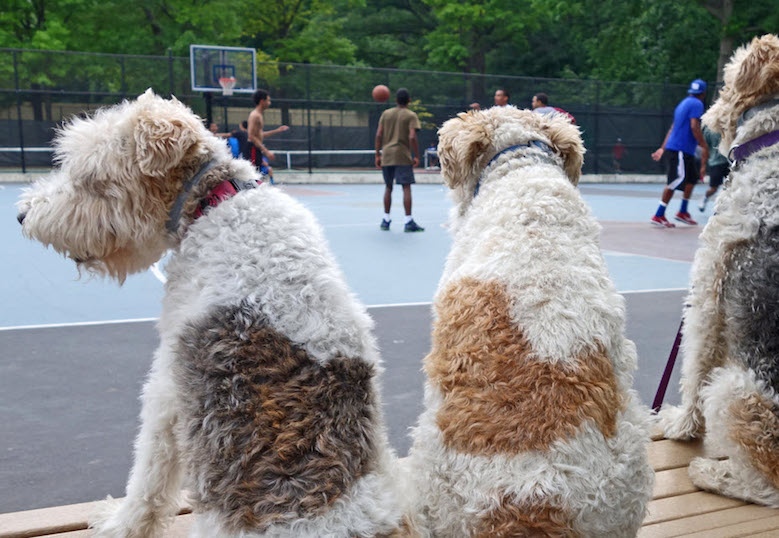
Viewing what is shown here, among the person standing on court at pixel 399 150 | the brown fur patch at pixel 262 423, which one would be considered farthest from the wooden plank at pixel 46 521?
the person standing on court at pixel 399 150

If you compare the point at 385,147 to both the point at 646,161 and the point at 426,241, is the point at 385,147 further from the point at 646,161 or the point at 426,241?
the point at 646,161

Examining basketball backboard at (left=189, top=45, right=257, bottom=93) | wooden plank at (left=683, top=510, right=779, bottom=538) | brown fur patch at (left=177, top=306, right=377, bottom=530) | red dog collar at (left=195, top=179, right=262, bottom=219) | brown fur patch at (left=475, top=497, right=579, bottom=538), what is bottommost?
wooden plank at (left=683, top=510, right=779, bottom=538)

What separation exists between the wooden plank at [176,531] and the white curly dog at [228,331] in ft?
1.28

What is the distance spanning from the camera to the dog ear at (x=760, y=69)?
108 inches

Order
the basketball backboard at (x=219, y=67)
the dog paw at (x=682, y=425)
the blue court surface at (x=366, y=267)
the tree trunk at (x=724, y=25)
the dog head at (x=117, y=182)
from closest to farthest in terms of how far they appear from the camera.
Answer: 1. the dog head at (x=117, y=182)
2. the dog paw at (x=682, y=425)
3. the blue court surface at (x=366, y=267)
4. the basketball backboard at (x=219, y=67)
5. the tree trunk at (x=724, y=25)

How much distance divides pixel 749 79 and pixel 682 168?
31.4 feet

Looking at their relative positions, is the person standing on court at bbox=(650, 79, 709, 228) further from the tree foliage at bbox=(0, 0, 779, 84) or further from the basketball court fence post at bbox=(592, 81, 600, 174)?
the tree foliage at bbox=(0, 0, 779, 84)

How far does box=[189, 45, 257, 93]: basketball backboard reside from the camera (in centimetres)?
1945

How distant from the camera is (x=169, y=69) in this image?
20875mm

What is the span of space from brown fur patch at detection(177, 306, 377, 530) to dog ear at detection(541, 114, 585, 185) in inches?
50.9

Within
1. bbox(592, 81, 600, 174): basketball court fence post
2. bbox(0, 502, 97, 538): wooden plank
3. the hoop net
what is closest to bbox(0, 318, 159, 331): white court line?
bbox(0, 502, 97, 538): wooden plank

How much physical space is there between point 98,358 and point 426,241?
20.7ft

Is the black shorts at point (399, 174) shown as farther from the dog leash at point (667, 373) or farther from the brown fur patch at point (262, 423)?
the brown fur patch at point (262, 423)

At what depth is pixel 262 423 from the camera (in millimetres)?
1722
